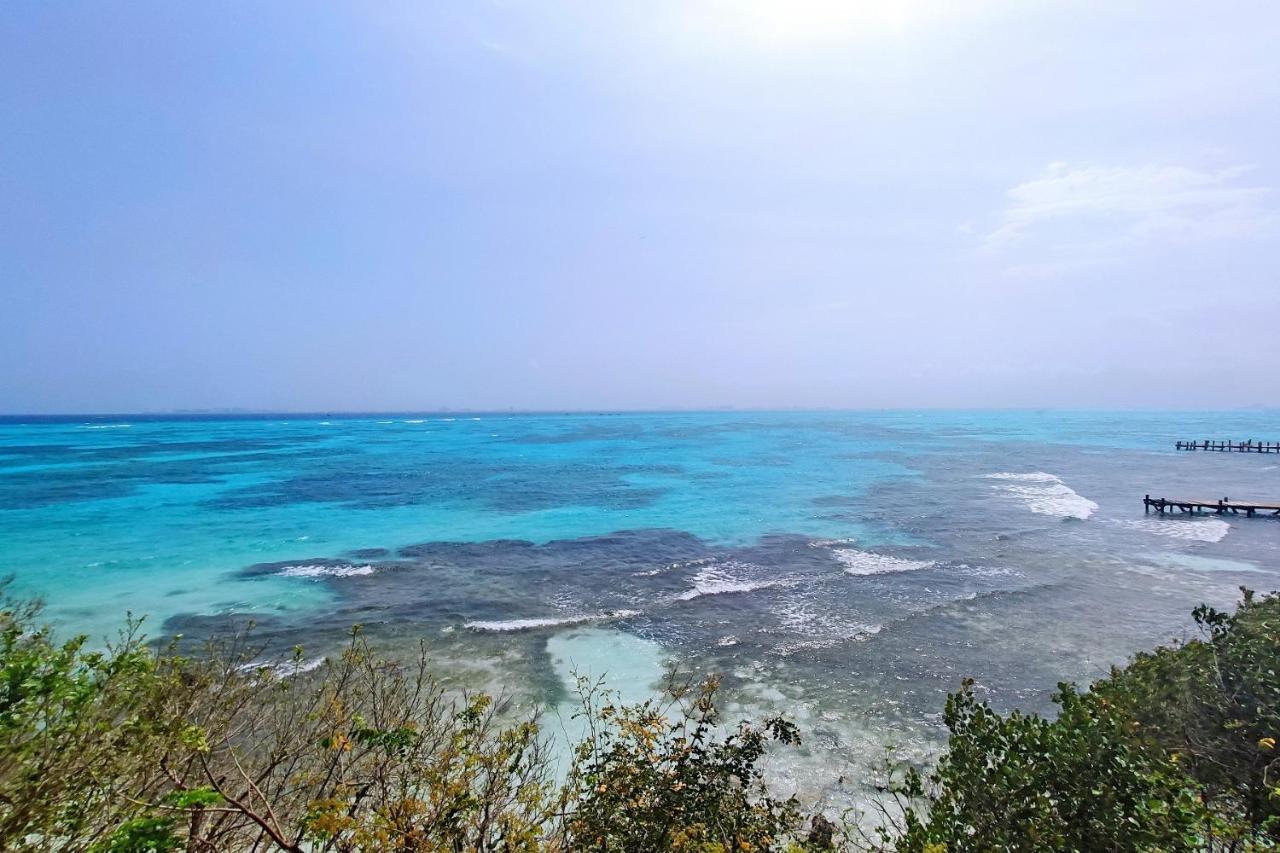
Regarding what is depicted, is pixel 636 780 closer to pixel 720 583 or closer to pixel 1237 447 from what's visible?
pixel 720 583

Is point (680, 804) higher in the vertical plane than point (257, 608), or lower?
higher

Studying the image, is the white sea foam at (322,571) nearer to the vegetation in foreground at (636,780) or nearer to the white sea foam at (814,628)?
the vegetation in foreground at (636,780)

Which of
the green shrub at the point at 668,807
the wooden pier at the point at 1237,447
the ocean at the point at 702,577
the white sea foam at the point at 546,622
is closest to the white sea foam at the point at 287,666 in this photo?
the ocean at the point at 702,577

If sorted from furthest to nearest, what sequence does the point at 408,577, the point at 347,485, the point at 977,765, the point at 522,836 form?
the point at 347,485 < the point at 408,577 < the point at 977,765 < the point at 522,836

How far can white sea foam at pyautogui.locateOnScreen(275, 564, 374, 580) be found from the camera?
22.4 metres

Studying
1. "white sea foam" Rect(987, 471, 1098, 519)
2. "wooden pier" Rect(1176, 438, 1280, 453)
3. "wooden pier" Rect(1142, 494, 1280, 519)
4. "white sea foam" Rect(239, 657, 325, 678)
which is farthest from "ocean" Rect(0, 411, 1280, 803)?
"wooden pier" Rect(1176, 438, 1280, 453)

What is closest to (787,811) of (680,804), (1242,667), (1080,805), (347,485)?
(680,804)

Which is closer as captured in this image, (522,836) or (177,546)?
(522,836)

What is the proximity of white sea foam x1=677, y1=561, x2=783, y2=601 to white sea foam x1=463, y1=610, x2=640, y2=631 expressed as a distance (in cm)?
275

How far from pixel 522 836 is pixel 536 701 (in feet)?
28.0

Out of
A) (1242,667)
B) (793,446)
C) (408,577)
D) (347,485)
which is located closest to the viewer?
(1242,667)

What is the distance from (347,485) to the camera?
4734cm

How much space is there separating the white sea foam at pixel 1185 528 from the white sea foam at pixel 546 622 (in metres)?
30.7

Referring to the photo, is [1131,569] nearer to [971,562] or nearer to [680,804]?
[971,562]
